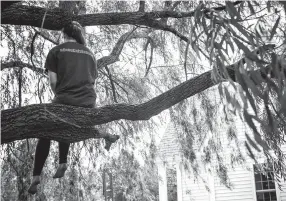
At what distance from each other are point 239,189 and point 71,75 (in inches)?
292

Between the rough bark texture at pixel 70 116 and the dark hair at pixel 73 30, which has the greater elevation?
the dark hair at pixel 73 30

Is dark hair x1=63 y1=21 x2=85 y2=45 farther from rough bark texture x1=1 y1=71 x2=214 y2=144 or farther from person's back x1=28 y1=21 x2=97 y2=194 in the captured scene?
rough bark texture x1=1 y1=71 x2=214 y2=144

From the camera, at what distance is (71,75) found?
2.81m

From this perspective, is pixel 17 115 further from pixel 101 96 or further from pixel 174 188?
pixel 174 188

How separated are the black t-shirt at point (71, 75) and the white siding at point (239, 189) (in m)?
6.92

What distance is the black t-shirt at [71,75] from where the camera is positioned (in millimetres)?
2770

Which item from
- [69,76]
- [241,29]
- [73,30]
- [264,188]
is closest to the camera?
[241,29]

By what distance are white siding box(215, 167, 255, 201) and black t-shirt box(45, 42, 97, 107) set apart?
6.92m

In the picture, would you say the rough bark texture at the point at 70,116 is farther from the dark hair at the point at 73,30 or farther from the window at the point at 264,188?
the window at the point at 264,188

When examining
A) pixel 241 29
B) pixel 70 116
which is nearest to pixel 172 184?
pixel 70 116

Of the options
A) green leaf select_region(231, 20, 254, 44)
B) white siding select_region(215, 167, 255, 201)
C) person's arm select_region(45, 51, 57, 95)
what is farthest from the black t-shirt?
white siding select_region(215, 167, 255, 201)

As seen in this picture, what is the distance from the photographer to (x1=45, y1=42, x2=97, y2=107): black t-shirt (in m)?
2.77

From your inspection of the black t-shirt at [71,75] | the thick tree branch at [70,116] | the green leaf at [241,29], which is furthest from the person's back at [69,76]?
the green leaf at [241,29]

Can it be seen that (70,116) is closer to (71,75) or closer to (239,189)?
(71,75)
